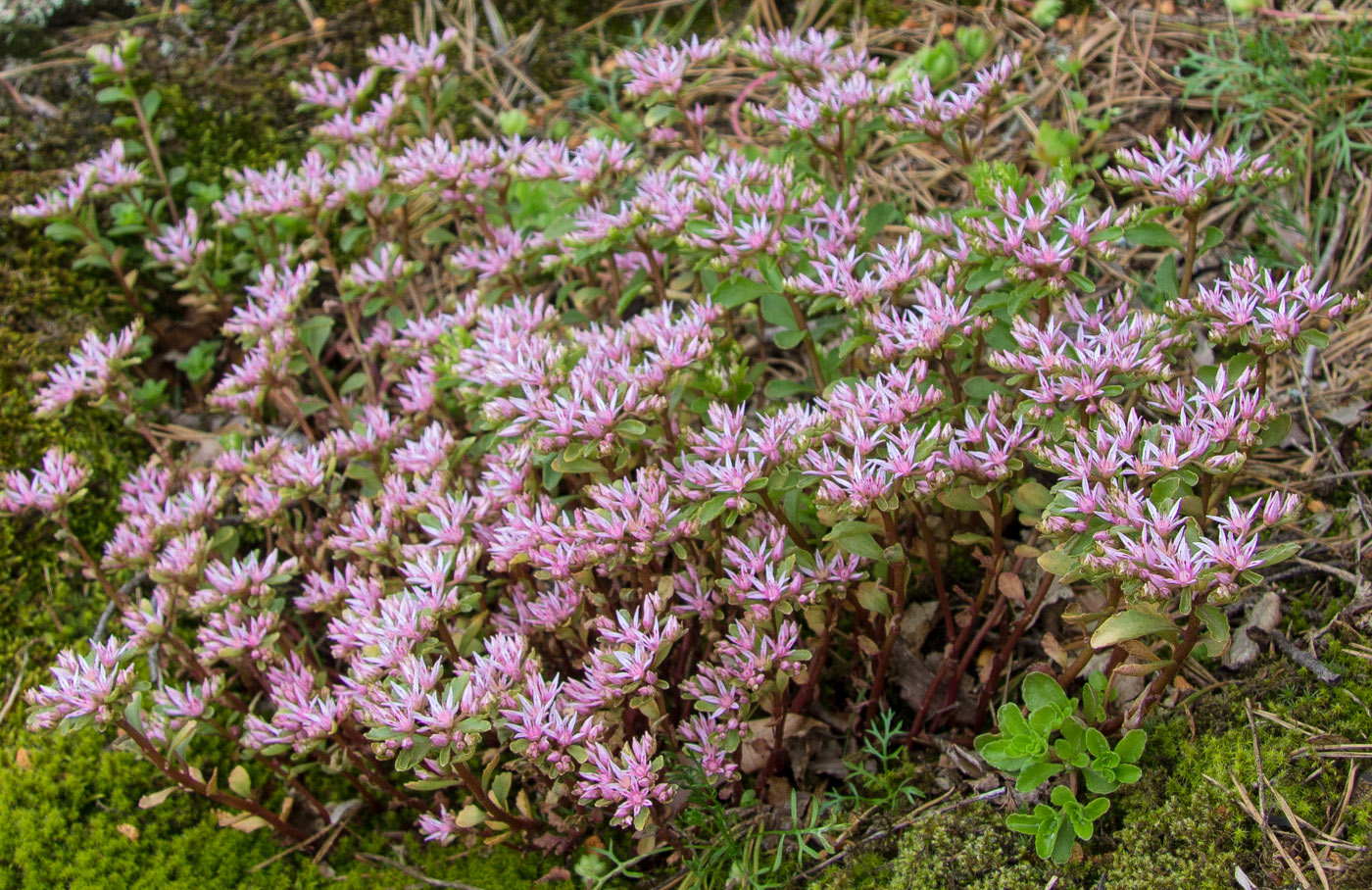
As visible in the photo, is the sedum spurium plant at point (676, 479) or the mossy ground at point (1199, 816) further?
the sedum spurium plant at point (676, 479)

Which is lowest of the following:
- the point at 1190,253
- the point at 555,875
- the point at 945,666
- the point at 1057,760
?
the point at 555,875

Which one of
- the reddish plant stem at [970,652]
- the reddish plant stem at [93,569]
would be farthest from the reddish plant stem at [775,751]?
the reddish plant stem at [93,569]

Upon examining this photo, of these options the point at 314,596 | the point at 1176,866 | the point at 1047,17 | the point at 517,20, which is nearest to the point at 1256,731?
the point at 1176,866

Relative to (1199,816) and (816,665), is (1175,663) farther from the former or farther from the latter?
(816,665)

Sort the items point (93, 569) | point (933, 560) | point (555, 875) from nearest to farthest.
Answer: point (933, 560) < point (555, 875) < point (93, 569)

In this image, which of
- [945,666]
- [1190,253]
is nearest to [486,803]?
[945,666]

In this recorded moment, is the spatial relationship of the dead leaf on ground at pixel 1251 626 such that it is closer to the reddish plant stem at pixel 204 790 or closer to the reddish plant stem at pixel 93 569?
the reddish plant stem at pixel 204 790

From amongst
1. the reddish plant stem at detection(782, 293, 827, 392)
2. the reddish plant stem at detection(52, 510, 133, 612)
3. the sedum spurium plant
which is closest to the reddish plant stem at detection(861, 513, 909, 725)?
the sedum spurium plant

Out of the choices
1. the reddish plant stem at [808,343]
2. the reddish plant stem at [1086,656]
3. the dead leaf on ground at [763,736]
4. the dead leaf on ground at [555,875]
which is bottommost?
the dead leaf on ground at [555,875]

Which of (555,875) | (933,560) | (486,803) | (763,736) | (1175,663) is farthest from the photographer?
(763,736)

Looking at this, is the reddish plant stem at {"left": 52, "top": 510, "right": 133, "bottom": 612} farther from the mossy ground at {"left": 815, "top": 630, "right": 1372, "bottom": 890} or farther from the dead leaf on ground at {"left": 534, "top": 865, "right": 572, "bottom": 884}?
the mossy ground at {"left": 815, "top": 630, "right": 1372, "bottom": 890}
